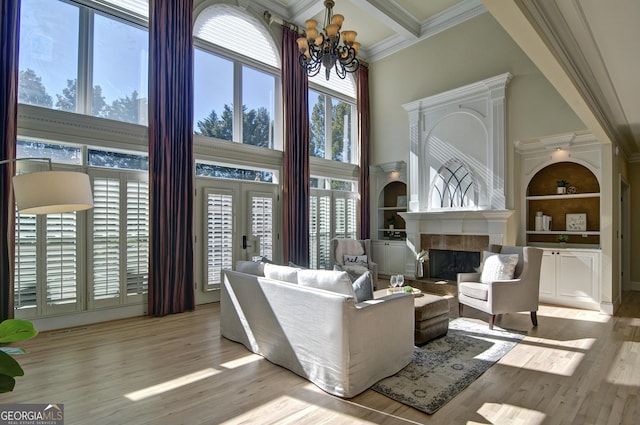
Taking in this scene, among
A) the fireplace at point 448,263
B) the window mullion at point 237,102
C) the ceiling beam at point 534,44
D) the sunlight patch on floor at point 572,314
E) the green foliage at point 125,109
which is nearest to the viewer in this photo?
the ceiling beam at point 534,44

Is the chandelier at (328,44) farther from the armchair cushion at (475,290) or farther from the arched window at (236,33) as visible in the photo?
the armchair cushion at (475,290)

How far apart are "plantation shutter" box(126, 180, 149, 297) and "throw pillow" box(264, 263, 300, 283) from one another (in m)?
2.47

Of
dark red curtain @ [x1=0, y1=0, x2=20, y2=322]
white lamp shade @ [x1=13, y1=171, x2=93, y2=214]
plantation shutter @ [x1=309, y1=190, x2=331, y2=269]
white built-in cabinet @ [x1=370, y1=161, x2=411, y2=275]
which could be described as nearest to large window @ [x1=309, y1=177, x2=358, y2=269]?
plantation shutter @ [x1=309, y1=190, x2=331, y2=269]

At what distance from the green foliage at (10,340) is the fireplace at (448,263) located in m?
7.01

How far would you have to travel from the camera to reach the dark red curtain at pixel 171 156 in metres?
5.05

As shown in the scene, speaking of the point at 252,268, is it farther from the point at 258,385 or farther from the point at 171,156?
the point at 171,156

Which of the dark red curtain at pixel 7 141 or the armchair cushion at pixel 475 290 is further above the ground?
the dark red curtain at pixel 7 141

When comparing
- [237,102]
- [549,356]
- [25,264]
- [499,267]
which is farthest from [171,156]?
[549,356]

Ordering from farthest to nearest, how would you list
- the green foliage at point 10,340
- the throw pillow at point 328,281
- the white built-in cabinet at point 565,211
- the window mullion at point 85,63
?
the white built-in cabinet at point 565,211
the window mullion at point 85,63
the throw pillow at point 328,281
the green foliage at point 10,340

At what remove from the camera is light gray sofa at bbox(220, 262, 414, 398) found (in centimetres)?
268

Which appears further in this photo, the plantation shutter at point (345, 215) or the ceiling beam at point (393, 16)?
the plantation shutter at point (345, 215)

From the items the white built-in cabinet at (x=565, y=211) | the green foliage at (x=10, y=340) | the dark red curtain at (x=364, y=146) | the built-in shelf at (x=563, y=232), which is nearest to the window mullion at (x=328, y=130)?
the dark red curtain at (x=364, y=146)

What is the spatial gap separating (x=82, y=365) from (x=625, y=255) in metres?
8.94

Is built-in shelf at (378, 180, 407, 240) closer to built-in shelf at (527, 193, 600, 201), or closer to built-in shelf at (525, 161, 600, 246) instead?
built-in shelf at (525, 161, 600, 246)
